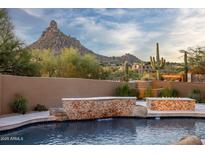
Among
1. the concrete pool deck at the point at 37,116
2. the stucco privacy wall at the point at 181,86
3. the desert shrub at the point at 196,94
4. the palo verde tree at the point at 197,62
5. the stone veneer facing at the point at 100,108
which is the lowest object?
the concrete pool deck at the point at 37,116

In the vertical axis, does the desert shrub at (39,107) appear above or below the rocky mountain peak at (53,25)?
below

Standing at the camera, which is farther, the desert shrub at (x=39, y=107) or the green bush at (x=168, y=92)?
the green bush at (x=168, y=92)

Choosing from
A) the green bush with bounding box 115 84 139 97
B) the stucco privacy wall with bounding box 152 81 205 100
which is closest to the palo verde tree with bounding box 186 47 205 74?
the stucco privacy wall with bounding box 152 81 205 100

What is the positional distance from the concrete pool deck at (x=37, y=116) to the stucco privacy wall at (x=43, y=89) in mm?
691

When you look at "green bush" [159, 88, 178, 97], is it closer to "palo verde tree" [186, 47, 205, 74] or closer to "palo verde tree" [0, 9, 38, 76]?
"palo verde tree" [186, 47, 205, 74]

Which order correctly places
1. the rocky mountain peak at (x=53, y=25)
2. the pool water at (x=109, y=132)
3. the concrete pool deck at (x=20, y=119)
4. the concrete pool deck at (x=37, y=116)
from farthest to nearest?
the rocky mountain peak at (x=53, y=25) → the concrete pool deck at (x=37, y=116) → the concrete pool deck at (x=20, y=119) → the pool water at (x=109, y=132)

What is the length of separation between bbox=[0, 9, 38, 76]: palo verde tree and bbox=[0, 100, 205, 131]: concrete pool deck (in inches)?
114

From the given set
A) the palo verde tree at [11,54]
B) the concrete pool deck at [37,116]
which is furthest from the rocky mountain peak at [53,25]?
the concrete pool deck at [37,116]

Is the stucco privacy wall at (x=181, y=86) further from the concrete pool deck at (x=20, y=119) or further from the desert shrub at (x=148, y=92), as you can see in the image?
the concrete pool deck at (x=20, y=119)

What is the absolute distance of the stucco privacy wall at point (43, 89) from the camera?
35.5 feet
